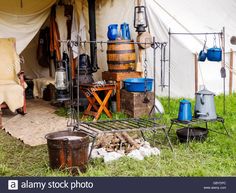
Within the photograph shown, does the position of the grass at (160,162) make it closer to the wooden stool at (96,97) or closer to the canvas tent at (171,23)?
the wooden stool at (96,97)

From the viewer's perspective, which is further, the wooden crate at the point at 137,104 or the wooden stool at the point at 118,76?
the wooden stool at the point at 118,76

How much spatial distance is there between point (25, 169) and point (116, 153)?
36.7 inches

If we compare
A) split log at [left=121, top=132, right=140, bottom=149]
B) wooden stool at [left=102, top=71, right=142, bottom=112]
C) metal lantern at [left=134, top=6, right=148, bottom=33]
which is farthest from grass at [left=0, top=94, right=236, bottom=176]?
metal lantern at [left=134, top=6, right=148, bottom=33]

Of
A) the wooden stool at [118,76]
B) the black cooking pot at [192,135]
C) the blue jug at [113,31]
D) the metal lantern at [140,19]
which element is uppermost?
the metal lantern at [140,19]

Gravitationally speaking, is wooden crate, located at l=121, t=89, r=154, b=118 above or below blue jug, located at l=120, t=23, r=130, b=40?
below

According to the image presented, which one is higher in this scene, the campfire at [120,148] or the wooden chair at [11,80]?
the wooden chair at [11,80]

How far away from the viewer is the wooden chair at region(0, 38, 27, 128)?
267 inches

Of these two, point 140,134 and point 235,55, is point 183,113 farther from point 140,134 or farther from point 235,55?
point 235,55

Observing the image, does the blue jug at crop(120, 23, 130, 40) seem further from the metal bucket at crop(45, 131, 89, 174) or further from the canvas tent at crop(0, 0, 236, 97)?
the metal bucket at crop(45, 131, 89, 174)

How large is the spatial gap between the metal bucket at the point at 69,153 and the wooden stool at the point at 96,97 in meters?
2.29

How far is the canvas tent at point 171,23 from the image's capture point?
23.7 ft

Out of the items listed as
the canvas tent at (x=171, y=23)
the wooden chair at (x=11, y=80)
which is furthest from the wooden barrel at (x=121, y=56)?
the wooden chair at (x=11, y=80)

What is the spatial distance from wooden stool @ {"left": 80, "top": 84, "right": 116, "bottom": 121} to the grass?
1.42 meters

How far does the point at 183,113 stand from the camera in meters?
4.89
